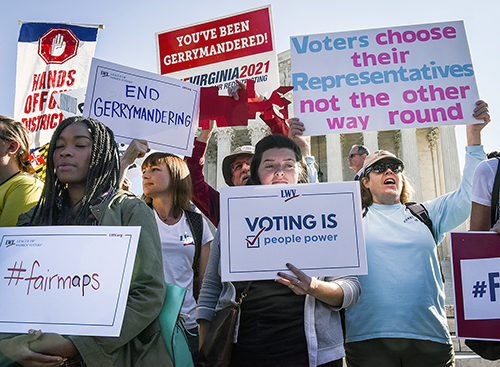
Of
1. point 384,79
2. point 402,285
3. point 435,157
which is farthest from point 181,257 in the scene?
point 435,157

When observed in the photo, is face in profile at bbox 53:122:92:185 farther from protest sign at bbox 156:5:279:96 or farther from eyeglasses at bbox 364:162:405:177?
protest sign at bbox 156:5:279:96

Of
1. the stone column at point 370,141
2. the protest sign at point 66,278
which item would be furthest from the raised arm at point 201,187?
the stone column at point 370,141

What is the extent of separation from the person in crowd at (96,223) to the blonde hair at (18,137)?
1069 millimetres

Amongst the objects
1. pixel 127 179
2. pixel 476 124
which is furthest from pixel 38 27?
pixel 476 124

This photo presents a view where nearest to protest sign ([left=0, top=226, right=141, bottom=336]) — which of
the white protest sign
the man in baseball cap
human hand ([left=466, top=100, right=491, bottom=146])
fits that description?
the man in baseball cap

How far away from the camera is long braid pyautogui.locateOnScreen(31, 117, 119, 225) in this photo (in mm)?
2617

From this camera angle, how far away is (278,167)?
3.05 metres

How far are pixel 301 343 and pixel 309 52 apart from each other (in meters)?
3.18

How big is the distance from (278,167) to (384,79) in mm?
2106

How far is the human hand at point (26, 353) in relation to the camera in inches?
81.7

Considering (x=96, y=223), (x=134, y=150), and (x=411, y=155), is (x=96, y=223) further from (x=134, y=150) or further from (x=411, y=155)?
(x=411, y=155)

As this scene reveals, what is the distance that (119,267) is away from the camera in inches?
90.2

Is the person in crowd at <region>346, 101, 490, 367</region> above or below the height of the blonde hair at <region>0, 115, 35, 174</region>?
below

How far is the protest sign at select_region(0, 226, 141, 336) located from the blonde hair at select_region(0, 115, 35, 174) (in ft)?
4.71
